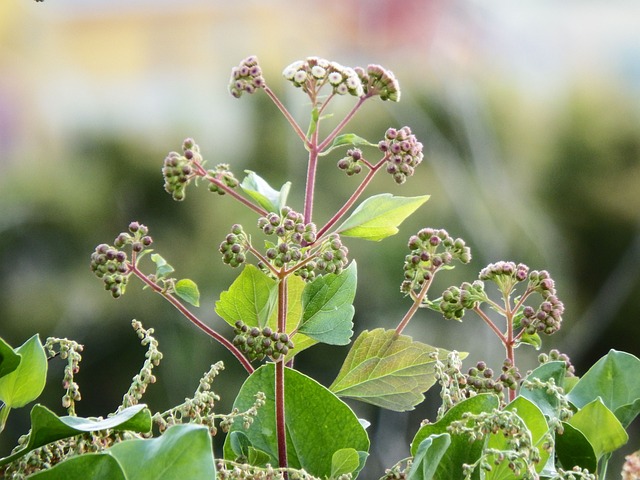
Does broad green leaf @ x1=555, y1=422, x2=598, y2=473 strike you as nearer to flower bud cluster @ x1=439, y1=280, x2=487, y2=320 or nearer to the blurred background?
flower bud cluster @ x1=439, y1=280, x2=487, y2=320

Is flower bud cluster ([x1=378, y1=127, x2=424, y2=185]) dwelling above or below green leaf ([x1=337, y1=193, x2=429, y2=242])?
above

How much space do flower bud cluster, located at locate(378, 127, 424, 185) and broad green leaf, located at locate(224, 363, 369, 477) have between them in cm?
5

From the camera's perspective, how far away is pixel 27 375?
15 centimetres

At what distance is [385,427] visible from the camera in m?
1.63

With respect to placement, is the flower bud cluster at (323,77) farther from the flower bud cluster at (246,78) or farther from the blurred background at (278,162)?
the blurred background at (278,162)

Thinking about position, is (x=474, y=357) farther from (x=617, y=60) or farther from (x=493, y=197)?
(x=617, y=60)

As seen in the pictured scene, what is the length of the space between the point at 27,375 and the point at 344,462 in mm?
59

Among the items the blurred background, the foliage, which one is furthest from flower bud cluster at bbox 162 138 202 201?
the blurred background

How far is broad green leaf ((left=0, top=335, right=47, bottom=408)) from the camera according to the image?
15 centimetres

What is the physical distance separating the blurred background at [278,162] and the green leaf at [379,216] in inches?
51.1

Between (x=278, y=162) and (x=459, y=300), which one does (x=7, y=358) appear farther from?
(x=278, y=162)

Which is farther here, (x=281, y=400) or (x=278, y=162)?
(x=278, y=162)

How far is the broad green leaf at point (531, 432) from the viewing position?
0.15 metres

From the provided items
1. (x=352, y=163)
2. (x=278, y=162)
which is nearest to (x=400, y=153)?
(x=352, y=163)
